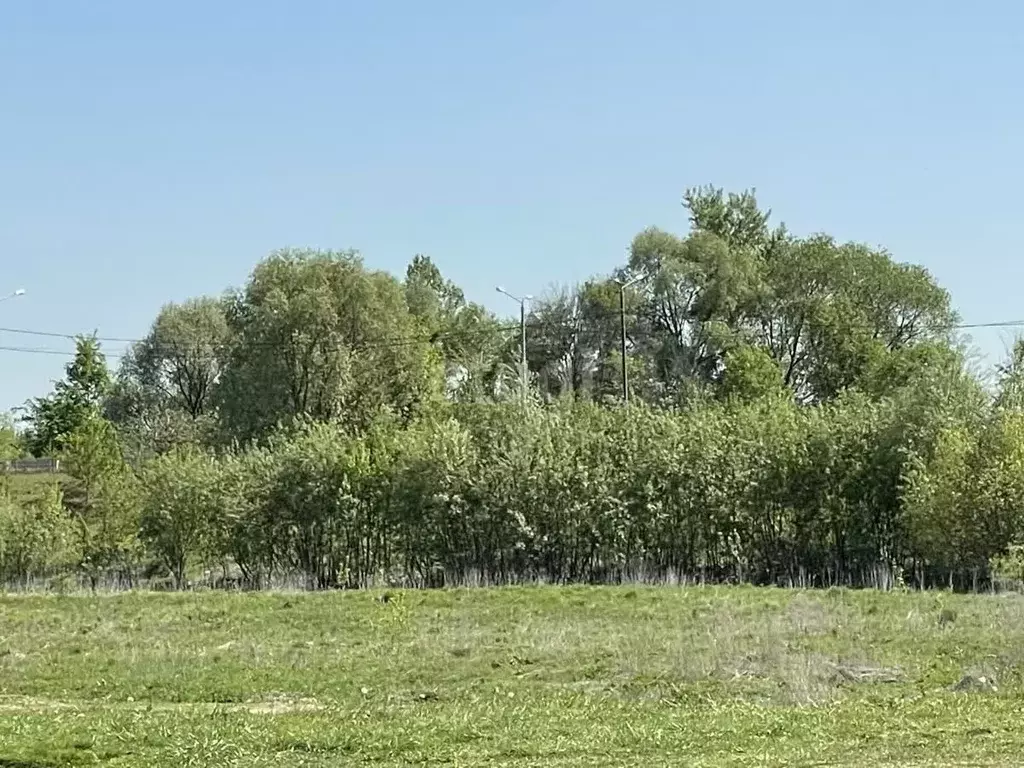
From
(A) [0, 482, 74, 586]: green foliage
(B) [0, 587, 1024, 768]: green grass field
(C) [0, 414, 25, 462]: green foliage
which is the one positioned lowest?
(B) [0, 587, 1024, 768]: green grass field

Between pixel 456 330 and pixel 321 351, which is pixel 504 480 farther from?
pixel 456 330

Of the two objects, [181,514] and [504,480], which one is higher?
[504,480]

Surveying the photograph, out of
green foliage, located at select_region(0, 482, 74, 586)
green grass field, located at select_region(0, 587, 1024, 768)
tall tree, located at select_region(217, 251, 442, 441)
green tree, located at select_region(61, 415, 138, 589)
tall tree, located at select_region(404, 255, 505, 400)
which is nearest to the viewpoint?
green grass field, located at select_region(0, 587, 1024, 768)

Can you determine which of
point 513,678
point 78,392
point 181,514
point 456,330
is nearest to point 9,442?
point 78,392

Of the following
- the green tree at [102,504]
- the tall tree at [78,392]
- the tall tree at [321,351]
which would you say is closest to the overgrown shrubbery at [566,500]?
the green tree at [102,504]

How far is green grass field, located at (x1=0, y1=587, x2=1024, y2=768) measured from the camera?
35.6ft

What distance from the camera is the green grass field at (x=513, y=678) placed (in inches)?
428

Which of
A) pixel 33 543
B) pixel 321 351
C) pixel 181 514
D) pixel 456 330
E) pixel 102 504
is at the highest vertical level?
pixel 456 330

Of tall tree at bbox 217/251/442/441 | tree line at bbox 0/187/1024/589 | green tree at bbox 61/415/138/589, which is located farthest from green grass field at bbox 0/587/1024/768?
tall tree at bbox 217/251/442/441

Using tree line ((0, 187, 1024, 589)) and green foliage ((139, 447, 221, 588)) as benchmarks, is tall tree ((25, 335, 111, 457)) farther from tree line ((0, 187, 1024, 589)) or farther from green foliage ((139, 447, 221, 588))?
green foliage ((139, 447, 221, 588))

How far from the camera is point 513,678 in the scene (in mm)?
18750

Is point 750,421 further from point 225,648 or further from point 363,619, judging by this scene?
point 225,648

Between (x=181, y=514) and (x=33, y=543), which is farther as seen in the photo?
(x=33, y=543)

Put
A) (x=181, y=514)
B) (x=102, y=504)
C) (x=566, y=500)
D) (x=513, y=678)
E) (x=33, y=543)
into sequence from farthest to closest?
(x=102, y=504) → (x=33, y=543) → (x=181, y=514) → (x=566, y=500) → (x=513, y=678)
